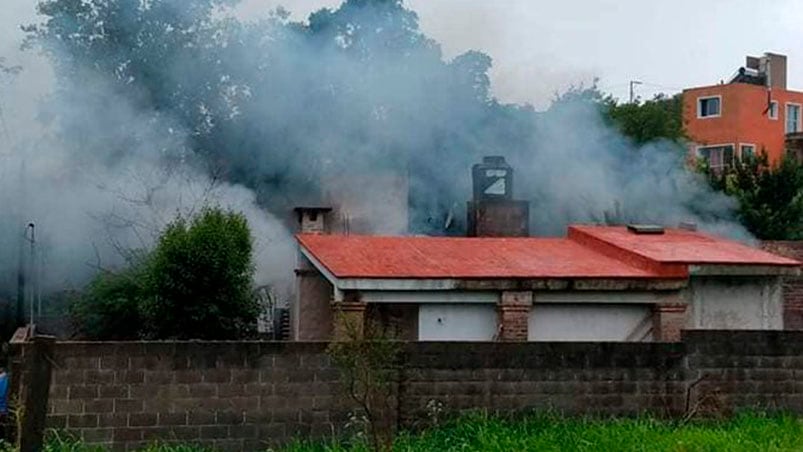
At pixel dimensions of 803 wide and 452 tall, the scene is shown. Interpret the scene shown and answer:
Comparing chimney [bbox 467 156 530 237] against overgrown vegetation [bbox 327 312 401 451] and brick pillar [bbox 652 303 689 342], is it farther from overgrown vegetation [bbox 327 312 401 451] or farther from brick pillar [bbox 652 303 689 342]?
overgrown vegetation [bbox 327 312 401 451]

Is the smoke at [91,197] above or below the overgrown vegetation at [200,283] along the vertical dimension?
above

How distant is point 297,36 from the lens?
21656 millimetres

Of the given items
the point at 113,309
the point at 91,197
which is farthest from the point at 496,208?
the point at 91,197

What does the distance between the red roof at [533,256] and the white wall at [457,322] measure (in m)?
0.49

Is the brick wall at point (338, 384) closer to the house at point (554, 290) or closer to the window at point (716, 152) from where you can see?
the house at point (554, 290)

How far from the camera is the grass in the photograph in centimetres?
870

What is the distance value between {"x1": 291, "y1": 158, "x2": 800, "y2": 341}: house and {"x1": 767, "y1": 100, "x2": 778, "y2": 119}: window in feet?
71.8

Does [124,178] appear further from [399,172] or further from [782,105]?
[782,105]

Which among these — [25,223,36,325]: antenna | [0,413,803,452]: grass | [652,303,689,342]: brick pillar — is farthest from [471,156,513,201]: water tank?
[25,223,36,325]: antenna

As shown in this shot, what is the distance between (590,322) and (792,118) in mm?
26400

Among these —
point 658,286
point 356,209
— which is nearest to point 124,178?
point 356,209

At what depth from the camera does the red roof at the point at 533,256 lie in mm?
→ 13039

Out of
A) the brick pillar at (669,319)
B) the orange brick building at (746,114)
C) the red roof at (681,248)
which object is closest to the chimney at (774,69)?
the orange brick building at (746,114)

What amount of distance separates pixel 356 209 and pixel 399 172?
48.5 inches
